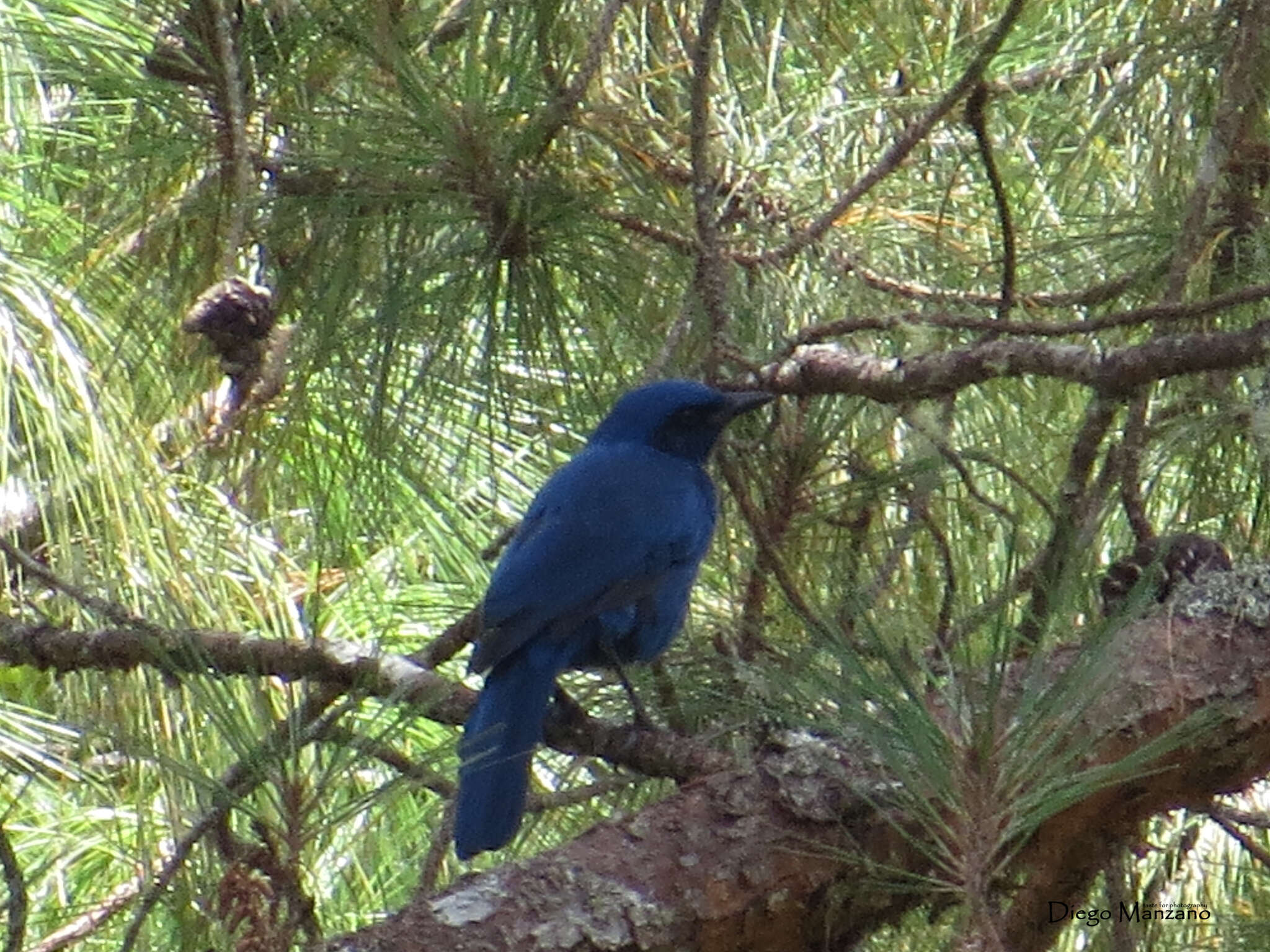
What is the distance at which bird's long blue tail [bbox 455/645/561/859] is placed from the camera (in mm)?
2088

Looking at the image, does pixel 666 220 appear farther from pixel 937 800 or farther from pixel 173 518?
pixel 937 800

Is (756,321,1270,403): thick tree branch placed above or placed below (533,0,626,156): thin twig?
below

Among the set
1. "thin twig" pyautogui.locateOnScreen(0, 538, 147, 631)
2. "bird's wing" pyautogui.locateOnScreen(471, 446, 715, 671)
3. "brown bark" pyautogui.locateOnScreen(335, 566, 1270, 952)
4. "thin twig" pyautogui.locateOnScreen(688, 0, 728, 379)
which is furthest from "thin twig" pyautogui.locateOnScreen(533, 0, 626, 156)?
"brown bark" pyautogui.locateOnScreen(335, 566, 1270, 952)

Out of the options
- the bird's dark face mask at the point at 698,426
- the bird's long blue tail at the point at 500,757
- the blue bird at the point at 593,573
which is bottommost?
the bird's long blue tail at the point at 500,757

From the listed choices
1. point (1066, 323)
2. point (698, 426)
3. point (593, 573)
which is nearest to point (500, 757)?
point (593, 573)

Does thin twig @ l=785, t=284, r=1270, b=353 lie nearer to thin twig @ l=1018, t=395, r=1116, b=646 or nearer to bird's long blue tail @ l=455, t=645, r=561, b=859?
thin twig @ l=1018, t=395, r=1116, b=646

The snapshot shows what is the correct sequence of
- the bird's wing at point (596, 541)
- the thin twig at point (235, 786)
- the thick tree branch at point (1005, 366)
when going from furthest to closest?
the bird's wing at point (596, 541) → the thick tree branch at point (1005, 366) → the thin twig at point (235, 786)

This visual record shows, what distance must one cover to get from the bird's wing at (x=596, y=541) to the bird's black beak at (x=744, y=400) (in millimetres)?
270

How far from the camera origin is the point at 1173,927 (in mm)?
2266

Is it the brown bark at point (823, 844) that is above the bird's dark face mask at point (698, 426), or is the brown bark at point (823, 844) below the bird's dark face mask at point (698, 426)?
below

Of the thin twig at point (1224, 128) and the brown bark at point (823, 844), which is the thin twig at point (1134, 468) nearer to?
the thin twig at point (1224, 128)

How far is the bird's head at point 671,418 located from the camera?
92.4 inches

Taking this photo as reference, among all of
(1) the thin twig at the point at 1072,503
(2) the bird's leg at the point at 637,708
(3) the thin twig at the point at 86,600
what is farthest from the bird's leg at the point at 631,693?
(3) the thin twig at the point at 86,600

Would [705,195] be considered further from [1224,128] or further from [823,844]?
[823,844]
